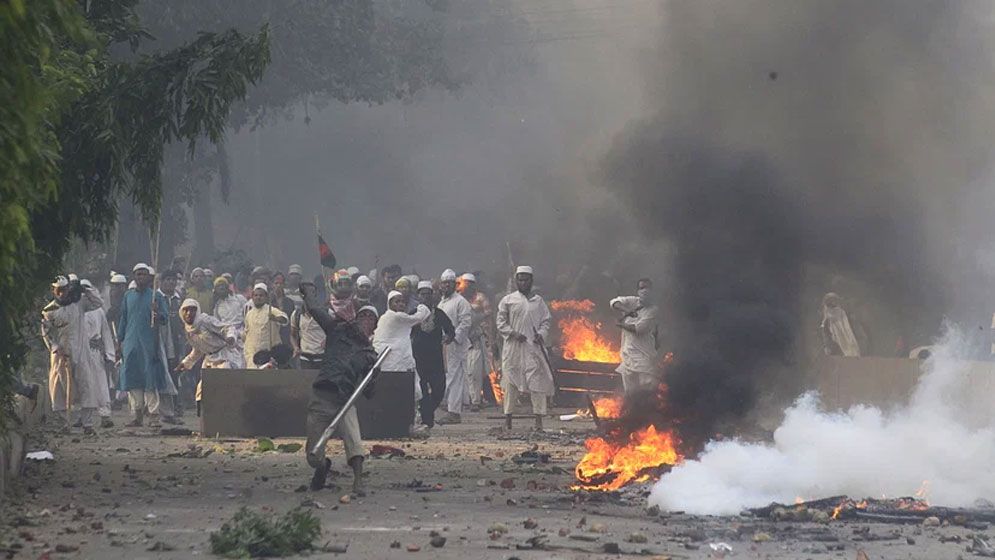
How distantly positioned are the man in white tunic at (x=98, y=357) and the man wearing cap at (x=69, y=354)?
49mm

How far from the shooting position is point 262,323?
2058 centimetres

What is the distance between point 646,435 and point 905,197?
6017 mm

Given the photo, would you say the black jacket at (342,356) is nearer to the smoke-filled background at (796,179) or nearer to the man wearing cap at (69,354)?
the smoke-filled background at (796,179)

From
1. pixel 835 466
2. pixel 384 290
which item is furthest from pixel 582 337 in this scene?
pixel 835 466

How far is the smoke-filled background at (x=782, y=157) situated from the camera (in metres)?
14.4

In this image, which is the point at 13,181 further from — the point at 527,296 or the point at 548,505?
the point at 527,296

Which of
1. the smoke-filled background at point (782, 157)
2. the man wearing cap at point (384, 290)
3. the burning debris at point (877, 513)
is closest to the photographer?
the burning debris at point (877, 513)

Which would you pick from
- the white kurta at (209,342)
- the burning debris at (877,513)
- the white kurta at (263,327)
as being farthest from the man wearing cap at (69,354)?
the burning debris at (877,513)

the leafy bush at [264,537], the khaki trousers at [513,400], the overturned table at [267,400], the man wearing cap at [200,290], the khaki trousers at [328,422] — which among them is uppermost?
the man wearing cap at [200,290]

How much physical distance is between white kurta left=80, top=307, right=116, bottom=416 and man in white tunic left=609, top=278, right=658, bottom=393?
21.9 feet

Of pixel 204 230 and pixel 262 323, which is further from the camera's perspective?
pixel 204 230

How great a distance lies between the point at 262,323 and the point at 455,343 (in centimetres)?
321

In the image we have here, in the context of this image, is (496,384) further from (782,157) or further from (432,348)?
(782,157)

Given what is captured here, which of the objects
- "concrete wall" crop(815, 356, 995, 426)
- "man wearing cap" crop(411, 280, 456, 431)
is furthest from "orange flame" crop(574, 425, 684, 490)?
"man wearing cap" crop(411, 280, 456, 431)
